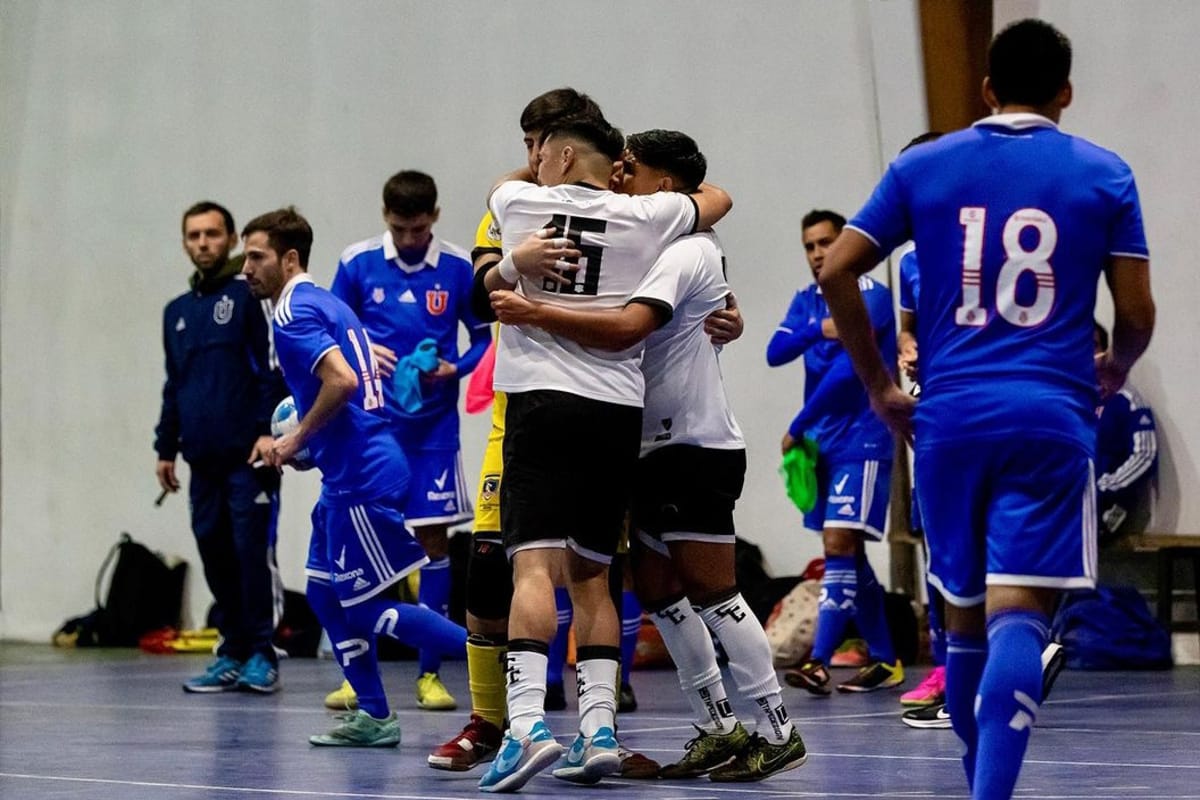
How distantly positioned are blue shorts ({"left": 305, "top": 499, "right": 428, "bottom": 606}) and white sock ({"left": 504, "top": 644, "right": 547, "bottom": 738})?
1.41m

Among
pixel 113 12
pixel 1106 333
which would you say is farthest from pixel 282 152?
pixel 1106 333

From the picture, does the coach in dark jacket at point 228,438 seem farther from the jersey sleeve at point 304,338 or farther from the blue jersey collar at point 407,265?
the jersey sleeve at point 304,338

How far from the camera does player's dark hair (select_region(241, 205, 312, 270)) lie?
627 cm

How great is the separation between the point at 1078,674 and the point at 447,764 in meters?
4.89

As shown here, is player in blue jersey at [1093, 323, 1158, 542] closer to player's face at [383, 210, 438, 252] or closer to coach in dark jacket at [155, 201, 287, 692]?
player's face at [383, 210, 438, 252]

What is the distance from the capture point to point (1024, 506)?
141 inches

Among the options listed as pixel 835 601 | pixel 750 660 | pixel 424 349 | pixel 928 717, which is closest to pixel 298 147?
pixel 424 349

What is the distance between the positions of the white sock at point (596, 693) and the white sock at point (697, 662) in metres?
0.40

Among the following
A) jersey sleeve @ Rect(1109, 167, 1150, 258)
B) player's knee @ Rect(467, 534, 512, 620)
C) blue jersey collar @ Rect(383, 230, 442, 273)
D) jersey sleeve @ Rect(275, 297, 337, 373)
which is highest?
blue jersey collar @ Rect(383, 230, 442, 273)

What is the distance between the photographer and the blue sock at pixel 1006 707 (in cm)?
350

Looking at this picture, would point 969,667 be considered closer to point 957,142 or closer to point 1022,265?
point 1022,265

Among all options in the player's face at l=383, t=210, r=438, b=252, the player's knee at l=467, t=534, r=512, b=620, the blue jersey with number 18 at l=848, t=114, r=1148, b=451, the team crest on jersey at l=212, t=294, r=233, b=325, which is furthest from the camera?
the team crest on jersey at l=212, t=294, r=233, b=325

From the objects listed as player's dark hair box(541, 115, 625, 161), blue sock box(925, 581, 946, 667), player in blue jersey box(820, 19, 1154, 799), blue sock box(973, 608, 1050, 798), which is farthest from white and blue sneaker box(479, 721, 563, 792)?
blue sock box(925, 581, 946, 667)

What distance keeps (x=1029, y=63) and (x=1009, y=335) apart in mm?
566
